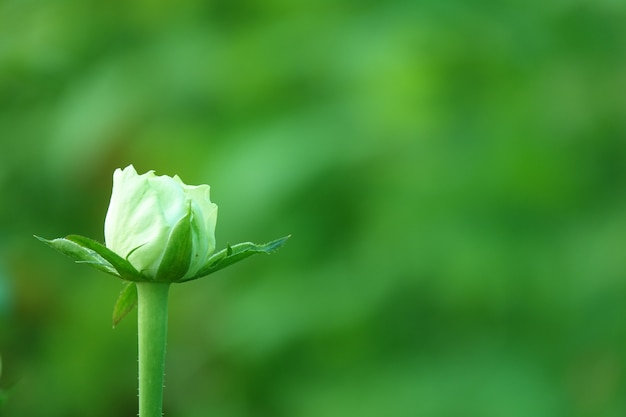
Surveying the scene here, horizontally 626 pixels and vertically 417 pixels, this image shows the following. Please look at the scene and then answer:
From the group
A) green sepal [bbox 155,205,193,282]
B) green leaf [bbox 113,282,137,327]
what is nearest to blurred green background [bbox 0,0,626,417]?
green leaf [bbox 113,282,137,327]

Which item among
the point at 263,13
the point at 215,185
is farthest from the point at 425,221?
the point at 263,13

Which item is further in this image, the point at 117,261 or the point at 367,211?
the point at 367,211

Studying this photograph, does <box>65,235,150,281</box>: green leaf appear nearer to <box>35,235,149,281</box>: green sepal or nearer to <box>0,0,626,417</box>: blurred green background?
<box>35,235,149,281</box>: green sepal

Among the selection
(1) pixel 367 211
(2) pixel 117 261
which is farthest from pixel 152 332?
(1) pixel 367 211

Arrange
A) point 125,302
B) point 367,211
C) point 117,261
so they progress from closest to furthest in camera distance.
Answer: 1. point 117,261
2. point 125,302
3. point 367,211

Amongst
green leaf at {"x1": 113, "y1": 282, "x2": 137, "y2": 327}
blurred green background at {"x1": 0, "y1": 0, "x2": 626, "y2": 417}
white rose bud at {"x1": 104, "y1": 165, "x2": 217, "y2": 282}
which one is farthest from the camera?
blurred green background at {"x1": 0, "y1": 0, "x2": 626, "y2": 417}

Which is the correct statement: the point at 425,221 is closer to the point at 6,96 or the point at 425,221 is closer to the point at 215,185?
the point at 215,185

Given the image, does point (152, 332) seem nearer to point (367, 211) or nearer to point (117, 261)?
point (117, 261)
